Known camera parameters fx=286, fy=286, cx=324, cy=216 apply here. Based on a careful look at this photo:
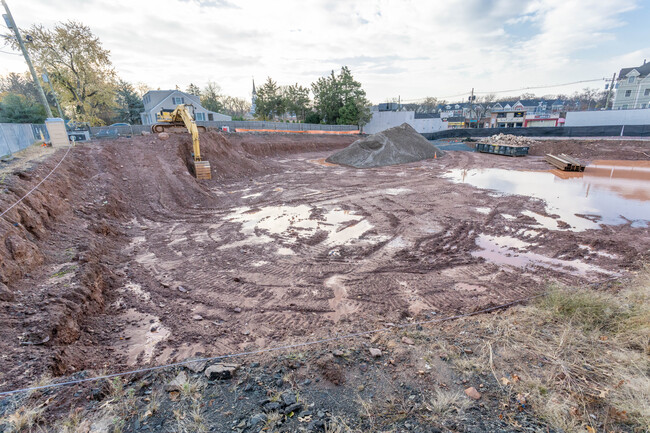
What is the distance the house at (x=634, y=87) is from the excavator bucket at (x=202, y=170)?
212ft

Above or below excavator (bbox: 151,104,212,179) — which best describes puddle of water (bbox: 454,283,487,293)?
below

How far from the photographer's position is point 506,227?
10.4 m

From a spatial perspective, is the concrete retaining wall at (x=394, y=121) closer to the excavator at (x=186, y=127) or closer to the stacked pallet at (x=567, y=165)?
the stacked pallet at (x=567, y=165)

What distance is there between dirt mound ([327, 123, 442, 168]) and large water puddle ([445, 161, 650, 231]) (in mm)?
5692

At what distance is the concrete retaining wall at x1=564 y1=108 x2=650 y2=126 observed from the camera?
32500mm

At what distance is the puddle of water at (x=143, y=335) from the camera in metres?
4.70

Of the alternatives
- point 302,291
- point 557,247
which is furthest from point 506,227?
point 302,291

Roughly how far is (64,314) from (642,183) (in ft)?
84.3

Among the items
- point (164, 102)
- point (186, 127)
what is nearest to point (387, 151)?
point (186, 127)

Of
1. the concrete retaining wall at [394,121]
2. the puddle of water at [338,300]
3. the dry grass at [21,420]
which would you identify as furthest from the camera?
the concrete retaining wall at [394,121]

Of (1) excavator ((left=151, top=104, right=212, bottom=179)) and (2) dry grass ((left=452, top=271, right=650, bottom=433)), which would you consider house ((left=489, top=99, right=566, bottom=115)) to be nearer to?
(1) excavator ((left=151, top=104, right=212, bottom=179))

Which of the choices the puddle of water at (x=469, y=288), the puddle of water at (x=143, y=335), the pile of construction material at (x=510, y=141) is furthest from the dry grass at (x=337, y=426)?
the pile of construction material at (x=510, y=141)

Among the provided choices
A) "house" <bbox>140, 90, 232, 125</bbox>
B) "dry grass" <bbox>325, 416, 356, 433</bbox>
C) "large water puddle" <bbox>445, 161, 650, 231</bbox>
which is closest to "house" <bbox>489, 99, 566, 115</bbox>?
"large water puddle" <bbox>445, 161, 650, 231</bbox>

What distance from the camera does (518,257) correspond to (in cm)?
820
